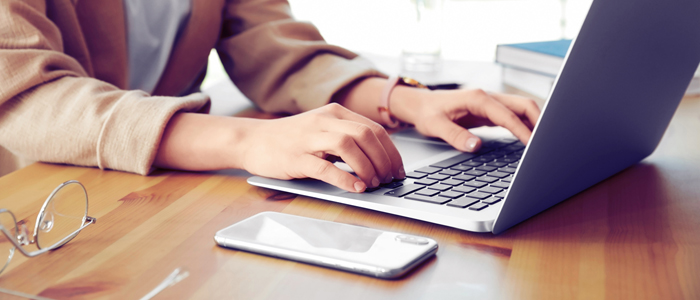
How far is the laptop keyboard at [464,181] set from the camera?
1.61ft

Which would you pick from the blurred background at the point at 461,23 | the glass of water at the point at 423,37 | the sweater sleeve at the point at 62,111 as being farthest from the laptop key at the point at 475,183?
the blurred background at the point at 461,23

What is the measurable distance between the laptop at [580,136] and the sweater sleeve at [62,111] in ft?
0.49

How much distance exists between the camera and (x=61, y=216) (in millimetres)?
480

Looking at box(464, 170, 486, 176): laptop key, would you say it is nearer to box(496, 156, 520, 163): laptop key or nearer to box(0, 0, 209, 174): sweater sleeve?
box(496, 156, 520, 163): laptop key

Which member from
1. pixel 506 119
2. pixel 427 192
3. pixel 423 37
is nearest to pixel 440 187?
pixel 427 192

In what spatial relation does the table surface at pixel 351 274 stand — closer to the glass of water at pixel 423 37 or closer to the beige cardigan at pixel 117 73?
the beige cardigan at pixel 117 73

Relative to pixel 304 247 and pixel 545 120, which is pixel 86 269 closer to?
pixel 304 247

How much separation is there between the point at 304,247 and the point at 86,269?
0.54ft

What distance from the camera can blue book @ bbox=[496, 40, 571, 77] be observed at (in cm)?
99

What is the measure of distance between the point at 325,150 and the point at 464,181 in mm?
144

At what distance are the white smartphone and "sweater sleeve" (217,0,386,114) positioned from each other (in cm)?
44

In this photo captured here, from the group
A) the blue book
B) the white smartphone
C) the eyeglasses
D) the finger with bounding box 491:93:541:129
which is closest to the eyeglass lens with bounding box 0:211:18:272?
the eyeglasses

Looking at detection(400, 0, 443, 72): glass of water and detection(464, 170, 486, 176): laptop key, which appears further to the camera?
detection(400, 0, 443, 72): glass of water

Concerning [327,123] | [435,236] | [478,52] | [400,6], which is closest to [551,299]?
[435,236]
